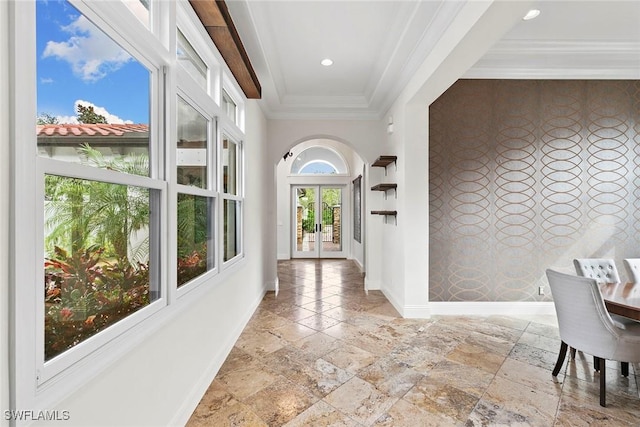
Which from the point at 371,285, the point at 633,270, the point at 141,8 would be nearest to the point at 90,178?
the point at 141,8

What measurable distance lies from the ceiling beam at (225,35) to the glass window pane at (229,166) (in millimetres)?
643

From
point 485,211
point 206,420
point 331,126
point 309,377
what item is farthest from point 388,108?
point 206,420

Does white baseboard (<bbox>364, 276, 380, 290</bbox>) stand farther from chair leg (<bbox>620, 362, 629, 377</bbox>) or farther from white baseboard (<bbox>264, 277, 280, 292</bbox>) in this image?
chair leg (<bbox>620, 362, 629, 377</bbox>)

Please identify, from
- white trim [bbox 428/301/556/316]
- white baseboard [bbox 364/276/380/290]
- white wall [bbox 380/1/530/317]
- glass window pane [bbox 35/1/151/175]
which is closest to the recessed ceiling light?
white wall [bbox 380/1/530/317]

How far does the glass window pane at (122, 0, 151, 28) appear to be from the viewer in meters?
1.47

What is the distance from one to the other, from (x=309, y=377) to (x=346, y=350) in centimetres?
58

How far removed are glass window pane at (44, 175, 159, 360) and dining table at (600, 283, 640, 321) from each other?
2986 mm

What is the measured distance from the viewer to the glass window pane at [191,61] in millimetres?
2010

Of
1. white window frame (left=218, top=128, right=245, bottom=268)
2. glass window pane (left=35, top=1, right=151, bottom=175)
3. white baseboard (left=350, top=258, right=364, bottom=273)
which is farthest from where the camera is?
white baseboard (left=350, top=258, right=364, bottom=273)

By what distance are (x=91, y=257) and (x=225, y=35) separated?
1.88 m

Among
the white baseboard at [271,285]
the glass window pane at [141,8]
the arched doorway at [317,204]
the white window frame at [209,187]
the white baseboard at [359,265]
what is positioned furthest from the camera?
the arched doorway at [317,204]

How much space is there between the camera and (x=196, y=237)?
2.25 meters

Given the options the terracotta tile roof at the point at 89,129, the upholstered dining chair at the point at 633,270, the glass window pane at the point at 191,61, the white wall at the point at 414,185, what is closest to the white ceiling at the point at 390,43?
the white wall at the point at 414,185

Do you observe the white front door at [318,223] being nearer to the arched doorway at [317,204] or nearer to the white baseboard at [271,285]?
the arched doorway at [317,204]
